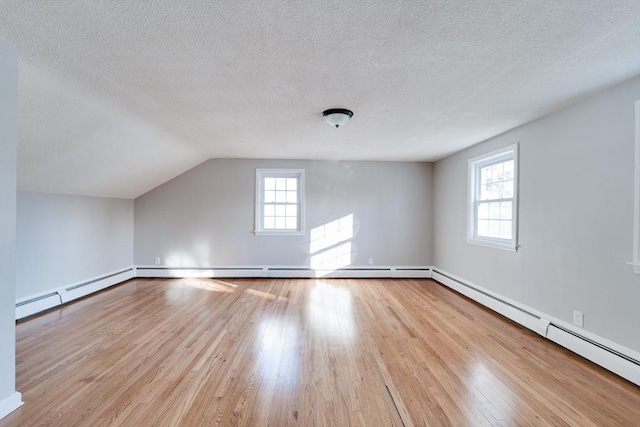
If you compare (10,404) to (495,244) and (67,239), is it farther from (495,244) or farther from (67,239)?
(495,244)

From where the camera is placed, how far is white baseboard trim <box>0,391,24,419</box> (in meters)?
1.69

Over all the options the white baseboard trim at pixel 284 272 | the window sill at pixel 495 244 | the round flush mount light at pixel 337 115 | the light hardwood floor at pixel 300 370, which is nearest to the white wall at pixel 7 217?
the light hardwood floor at pixel 300 370

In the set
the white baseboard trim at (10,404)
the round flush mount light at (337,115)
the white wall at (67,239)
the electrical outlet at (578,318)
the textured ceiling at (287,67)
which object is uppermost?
the textured ceiling at (287,67)

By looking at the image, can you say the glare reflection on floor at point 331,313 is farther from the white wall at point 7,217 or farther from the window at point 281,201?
the white wall at point 7,217

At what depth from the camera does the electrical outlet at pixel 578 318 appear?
2.53m

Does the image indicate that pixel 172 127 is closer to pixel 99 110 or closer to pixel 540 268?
pixel 99 110

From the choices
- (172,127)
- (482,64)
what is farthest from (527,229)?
(172,127)

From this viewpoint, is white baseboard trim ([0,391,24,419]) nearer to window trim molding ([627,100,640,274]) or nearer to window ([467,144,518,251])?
window trim molding ([627,100,640,274])

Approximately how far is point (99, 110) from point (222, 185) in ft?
8.86

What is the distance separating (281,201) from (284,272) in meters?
1.37

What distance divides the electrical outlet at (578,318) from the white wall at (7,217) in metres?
4.29

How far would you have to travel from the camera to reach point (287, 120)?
3121 millimetres

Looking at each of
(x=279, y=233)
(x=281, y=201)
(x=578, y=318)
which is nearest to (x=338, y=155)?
(x=281, y=201)

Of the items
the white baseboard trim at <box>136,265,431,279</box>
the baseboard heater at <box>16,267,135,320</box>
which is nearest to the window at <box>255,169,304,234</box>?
the white baseboard trim at <box>136,265,431,279</box>
